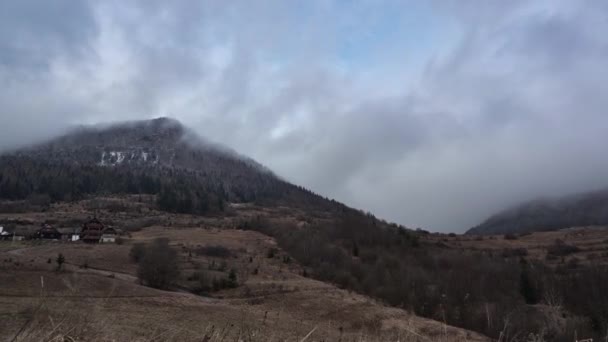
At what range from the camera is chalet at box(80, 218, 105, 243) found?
74.0 meters

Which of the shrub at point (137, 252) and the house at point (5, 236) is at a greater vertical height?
the house at point (5, 236)

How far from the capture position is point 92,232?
74.8 meters

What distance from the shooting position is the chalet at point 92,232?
74000 mm

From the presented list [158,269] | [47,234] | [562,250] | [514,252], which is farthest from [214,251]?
[562,250]

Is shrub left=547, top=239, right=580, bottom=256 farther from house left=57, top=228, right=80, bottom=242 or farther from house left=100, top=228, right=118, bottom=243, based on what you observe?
house left=57, top=228, right=80, bottom=242

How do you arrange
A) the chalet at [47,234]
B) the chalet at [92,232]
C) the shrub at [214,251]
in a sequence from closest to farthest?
the shrub at [214,251], the chalet at [92,232], the chalet at [47,234]

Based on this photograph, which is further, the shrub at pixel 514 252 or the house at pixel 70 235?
the shrub at pixel 514 252

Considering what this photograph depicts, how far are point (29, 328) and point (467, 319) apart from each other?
42.6 m

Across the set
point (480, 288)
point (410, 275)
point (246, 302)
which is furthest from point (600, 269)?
point (246, 302)

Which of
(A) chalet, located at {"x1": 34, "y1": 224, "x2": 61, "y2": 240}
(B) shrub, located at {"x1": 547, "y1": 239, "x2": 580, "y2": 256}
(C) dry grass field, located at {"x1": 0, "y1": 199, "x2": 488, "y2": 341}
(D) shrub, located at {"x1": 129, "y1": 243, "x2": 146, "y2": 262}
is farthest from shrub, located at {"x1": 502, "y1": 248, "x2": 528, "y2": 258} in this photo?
(A) chalet, located at {"x1": 34, "y1": 224, "x2": 61, "y2": 240}

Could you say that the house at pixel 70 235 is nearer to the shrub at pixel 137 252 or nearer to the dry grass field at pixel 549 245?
the shrub at pixel 137 252

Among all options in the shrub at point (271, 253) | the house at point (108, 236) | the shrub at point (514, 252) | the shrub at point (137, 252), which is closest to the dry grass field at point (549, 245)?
the shrub at point (514, 252)

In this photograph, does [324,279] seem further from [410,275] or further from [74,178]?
[74,178]

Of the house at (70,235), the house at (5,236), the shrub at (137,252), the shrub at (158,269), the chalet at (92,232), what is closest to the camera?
the shrub at (158,269)
